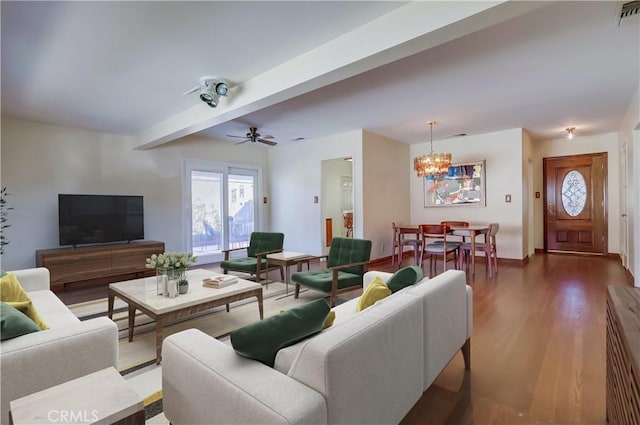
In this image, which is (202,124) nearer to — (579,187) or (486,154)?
(486,154)

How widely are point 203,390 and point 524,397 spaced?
1.83 m

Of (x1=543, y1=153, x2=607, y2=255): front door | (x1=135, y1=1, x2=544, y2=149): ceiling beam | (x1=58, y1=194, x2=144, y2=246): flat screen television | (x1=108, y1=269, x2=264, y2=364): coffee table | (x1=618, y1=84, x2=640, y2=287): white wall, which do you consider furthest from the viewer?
(x1=543, y1=153, x2=607, y2=255): front door

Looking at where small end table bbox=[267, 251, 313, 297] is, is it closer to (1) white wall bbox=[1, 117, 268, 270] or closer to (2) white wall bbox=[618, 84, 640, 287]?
(1) white wall bbox=[1, 117, 268, 270]

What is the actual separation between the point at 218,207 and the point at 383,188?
3481 mm

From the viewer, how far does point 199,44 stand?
2516 millimetres

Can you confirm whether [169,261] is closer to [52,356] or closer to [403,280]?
[52,356]

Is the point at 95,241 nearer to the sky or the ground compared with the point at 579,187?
nearer to the ground

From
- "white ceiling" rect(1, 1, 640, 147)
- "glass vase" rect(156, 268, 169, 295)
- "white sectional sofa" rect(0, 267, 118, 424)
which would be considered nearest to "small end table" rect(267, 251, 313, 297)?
"glass vase" rect(156, 268, 169, 295)

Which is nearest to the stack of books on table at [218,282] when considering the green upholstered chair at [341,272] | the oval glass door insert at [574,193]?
the green upholstered chair at [341,272]

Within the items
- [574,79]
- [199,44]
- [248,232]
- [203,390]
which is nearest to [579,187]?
[574,79]

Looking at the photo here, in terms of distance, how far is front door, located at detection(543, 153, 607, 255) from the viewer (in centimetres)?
648

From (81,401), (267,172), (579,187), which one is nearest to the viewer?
(81,401)

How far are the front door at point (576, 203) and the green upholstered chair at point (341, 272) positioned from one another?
585cm

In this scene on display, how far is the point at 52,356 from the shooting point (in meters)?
1.45
